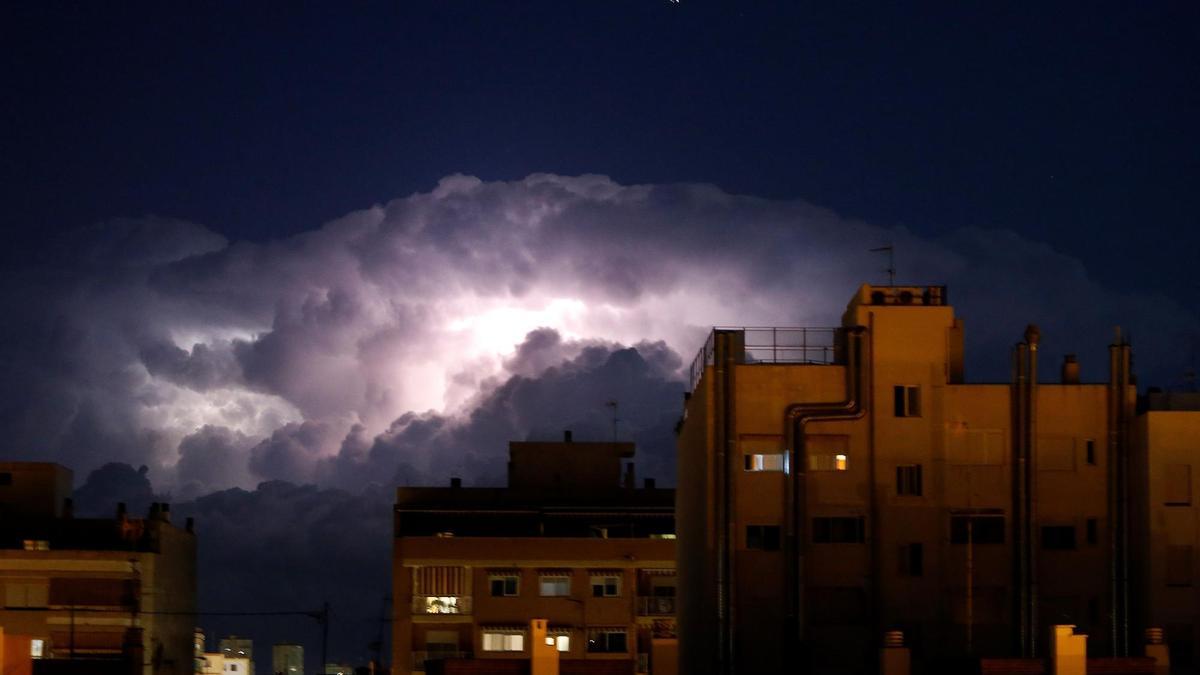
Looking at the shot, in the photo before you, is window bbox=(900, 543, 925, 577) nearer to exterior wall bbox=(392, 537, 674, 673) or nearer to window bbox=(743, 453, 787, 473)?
window bbox=(743, 453, 787, 473)

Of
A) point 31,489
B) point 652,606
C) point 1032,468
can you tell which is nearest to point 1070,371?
point 1032,468

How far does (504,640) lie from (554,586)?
385 centimetres

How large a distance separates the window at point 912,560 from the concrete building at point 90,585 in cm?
4222

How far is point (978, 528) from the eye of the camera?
67.8 meters

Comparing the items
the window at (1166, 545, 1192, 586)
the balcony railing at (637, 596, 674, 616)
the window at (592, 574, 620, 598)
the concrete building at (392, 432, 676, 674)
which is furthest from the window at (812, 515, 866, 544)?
the window at (592, 574, 620, 598)

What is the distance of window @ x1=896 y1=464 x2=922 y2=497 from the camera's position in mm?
67625

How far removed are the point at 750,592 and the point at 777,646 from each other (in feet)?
6.53

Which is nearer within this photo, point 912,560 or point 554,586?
point 912,560

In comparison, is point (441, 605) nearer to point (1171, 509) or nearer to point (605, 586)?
point (605, 586)

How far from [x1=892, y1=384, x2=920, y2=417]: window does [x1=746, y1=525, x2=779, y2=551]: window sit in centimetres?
579

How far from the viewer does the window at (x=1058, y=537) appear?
223 ft

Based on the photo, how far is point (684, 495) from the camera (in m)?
77.3

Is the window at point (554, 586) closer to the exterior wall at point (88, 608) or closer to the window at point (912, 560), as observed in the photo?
the exterior wall at point (88, 608)

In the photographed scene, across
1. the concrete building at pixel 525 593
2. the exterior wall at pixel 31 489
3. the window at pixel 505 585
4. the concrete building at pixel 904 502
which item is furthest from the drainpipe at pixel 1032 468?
the exterior wall at pixel 31 489
